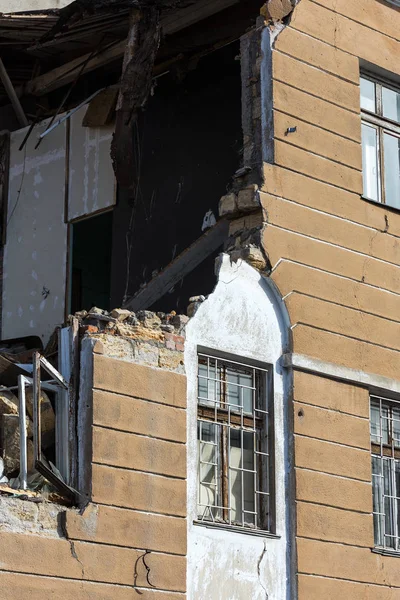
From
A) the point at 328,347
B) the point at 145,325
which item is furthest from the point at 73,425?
the point at 328,347

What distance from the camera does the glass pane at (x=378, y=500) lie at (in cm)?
1302

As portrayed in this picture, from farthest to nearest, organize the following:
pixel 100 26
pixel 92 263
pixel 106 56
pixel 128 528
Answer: pixel 92 263 → pixel 106 56 → pixel 100 26 → pixel 128 528

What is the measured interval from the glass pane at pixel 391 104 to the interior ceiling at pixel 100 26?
5.61 ft

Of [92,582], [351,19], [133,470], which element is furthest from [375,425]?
[351,19]

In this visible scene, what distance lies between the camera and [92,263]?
688 inches

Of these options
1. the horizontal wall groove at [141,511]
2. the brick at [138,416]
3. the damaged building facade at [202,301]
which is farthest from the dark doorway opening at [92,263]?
the horizontal wall groove at [141,511]

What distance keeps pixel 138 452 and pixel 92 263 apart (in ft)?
21.4

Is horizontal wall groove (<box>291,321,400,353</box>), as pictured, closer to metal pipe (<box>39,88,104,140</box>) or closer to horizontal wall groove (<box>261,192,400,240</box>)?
horizontal wall groove (<box>261,192,400,240</box>)

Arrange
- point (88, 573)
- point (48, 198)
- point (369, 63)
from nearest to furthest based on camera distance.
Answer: point (88, 573), point (369, 63), point (48, 198)

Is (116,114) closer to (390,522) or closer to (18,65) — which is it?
(18,65)

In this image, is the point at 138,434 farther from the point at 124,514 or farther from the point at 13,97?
the point at 13,97

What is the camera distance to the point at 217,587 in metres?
11.5

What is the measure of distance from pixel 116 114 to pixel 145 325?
13.4ft

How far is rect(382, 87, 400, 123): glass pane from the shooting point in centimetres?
1463
